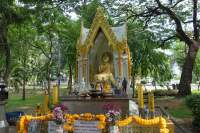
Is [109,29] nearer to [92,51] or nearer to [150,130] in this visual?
[92,51]

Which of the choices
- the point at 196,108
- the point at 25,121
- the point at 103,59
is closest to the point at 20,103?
the point at 103,59

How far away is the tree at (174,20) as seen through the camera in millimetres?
32188

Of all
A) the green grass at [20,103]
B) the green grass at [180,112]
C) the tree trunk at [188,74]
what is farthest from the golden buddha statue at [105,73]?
the tree trunk at [188,74]

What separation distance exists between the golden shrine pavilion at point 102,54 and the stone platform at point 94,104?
470cm

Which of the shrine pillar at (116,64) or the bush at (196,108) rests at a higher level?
the shrine pillar at (116,64)

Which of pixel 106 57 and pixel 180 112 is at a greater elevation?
pixel 106 57

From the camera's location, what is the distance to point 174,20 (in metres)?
32.9

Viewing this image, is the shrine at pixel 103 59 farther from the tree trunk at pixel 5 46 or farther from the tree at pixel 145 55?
the tree at pixel 145 55

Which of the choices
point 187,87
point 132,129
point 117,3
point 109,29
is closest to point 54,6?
point 117,3

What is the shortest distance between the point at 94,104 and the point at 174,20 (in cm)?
1939

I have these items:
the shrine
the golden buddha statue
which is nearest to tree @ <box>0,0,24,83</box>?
the shrine

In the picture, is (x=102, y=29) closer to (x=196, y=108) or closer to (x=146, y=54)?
(x=196, y=108)

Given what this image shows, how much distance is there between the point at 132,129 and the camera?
12.0 meters

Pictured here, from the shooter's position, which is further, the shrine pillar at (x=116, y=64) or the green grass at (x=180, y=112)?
the green grass at (x=180, y=112)
